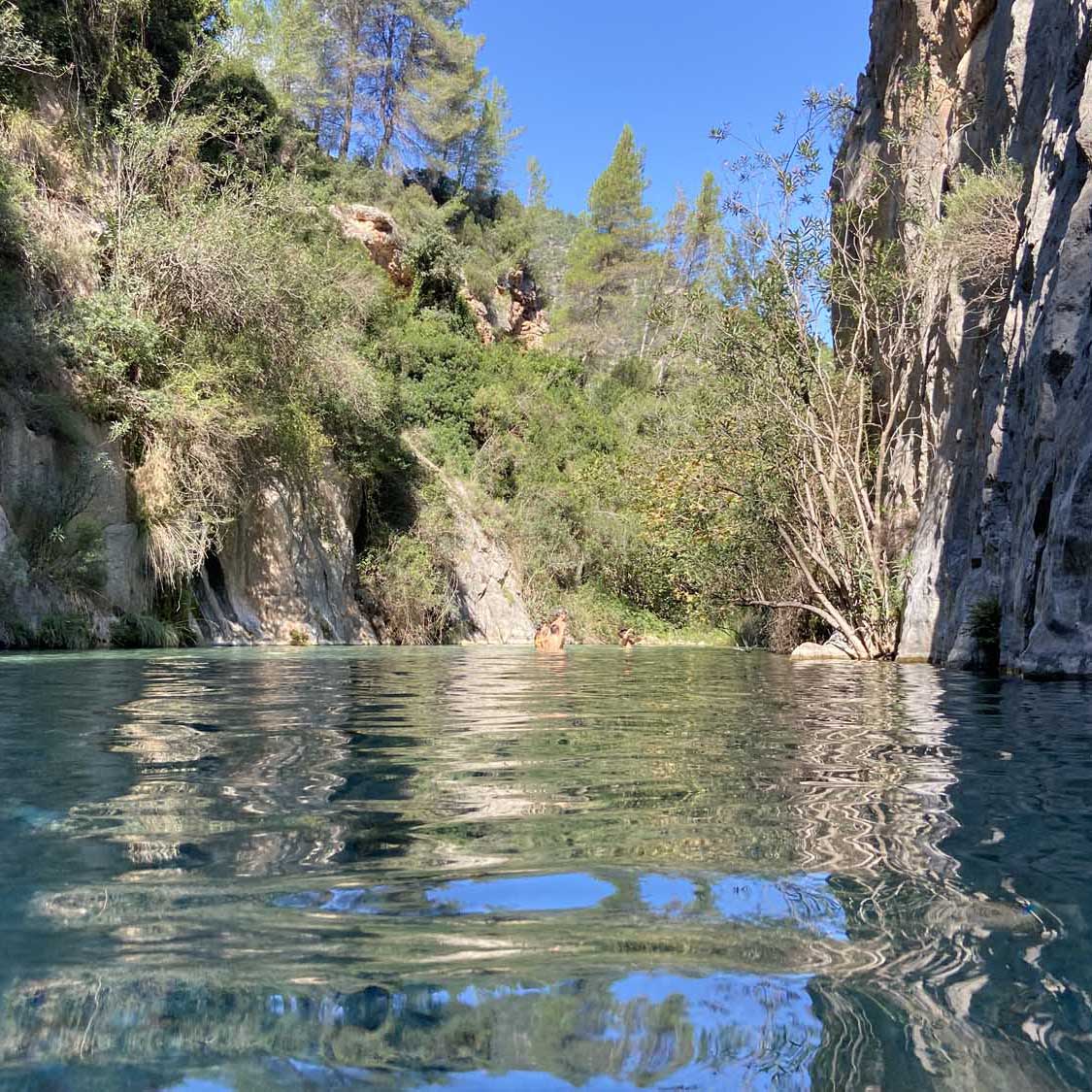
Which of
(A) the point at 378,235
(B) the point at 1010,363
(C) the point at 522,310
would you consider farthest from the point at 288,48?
(B) the point at 1010,363

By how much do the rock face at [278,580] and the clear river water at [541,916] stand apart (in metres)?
15.9

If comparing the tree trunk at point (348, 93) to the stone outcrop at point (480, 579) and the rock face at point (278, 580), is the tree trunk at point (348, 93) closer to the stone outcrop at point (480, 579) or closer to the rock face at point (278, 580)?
the stone outcrop at point (480, 579)

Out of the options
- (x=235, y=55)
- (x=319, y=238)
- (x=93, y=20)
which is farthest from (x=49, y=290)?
(x=319, y=238)

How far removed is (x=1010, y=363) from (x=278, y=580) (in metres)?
14.7

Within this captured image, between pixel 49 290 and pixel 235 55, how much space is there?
11.0 metres

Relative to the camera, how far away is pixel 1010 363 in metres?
12.2

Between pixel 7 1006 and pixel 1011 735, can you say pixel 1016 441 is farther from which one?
pixel 7 1006

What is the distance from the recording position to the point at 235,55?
81.8 ft

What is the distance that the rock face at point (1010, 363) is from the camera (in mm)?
9469

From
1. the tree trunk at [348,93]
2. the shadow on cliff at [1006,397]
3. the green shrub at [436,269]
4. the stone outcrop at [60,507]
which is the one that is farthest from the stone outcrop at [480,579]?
the tree trunk at [348,93]

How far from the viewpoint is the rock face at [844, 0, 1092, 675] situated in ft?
31.1

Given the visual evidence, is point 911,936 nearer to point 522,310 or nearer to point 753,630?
point 753,630

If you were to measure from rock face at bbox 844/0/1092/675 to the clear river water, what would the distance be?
20.0 feet

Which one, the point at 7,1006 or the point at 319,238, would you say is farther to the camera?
the point at 319,238
